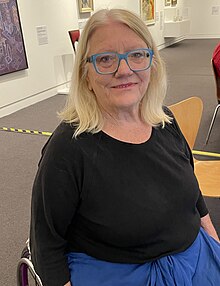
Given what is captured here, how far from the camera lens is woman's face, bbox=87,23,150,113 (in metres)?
1.07

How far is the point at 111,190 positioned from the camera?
1031mm

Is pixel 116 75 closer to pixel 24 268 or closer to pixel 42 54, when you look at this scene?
pixel 24 268

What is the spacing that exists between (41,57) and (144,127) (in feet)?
14.5

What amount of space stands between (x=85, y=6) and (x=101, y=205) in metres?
5.63

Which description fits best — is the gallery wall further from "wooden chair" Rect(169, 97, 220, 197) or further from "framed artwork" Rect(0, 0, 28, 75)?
"wooden chair" Rect(169, 97, 220, 197)

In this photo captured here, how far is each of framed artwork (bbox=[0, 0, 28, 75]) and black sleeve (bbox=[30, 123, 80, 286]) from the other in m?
3.88

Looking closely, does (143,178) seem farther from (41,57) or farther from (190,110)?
(41,57)

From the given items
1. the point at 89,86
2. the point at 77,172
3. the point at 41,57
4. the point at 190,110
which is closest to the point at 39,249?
the point at 77,172

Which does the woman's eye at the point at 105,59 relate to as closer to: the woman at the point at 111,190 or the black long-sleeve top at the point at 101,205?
the woman at the point at 111,190

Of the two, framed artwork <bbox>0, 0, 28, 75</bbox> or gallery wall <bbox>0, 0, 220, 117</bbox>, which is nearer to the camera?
framed artwork <bbox>0, 0, 28, 75</bbox>

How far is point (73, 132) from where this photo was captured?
1.05 meters

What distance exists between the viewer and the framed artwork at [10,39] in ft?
14.8

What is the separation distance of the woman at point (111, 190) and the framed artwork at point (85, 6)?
521 centimetres

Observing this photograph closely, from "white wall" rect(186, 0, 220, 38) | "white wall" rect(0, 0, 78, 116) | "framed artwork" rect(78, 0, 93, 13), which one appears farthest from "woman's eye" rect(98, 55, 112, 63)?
"white wall" rect(186, 0, 220, 38)
